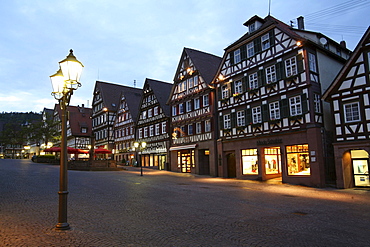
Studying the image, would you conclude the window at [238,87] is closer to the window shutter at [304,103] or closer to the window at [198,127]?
the window at [198,127]

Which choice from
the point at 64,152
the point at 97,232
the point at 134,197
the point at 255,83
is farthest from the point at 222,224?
the point at 255,83

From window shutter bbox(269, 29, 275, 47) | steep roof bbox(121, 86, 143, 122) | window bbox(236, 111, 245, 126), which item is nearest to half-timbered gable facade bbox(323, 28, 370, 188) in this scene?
window shutter bbox(269, 29, 275, 47)

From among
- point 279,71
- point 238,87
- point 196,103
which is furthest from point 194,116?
point 279,71

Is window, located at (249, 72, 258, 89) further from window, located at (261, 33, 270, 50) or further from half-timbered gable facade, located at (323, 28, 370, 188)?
half-timbered gable facade, located at (323, 28, 370, 188)

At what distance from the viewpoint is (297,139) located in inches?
901

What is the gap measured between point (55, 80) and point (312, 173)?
18.9 m

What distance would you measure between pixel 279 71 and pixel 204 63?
13.3m

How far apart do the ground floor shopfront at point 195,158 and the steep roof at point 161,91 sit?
6.28 metres

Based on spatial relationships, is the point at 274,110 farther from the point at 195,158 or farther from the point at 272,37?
the point at 195,158

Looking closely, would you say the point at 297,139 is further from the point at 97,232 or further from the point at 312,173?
the point at 97,232

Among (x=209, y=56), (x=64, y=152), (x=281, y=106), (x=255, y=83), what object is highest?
(x=209, y=56)

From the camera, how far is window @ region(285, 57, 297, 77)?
2361 centimetres

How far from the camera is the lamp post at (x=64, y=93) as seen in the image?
7648 mm

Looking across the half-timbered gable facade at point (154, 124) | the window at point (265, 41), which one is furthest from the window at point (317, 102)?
the half-timbered gable facade at point (154, 124)
